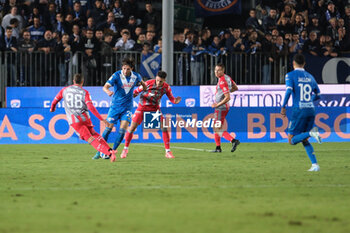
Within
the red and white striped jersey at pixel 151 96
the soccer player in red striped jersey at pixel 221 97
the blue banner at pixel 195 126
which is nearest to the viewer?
the red and white striped jersey at pixel 151 96

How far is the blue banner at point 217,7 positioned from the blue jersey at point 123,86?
1042 cm

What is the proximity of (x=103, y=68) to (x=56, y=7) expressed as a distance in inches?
112

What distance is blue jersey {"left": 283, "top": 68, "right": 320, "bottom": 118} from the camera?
1201cm

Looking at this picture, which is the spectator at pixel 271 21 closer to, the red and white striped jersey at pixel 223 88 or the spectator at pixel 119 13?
the spectator at pixel 119 13

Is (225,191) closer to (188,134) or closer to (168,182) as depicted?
(168,182)

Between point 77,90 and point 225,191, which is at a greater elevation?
point 77,90

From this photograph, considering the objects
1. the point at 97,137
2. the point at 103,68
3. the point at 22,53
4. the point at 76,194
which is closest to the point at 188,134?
the point at 103,68

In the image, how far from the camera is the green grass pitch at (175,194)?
6.85 metres

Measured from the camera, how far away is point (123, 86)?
15.5 m

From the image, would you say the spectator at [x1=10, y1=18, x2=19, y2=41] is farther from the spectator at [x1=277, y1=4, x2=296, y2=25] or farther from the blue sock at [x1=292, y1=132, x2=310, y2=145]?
the blue sock at [x1=292, y1=132, x2=310, y2=145]

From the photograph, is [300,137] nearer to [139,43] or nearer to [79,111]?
[79,111]

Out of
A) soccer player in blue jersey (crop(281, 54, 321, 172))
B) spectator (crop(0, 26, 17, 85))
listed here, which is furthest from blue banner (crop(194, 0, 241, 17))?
soccer player in blue jersey (crop(281, 54, 321, 172))

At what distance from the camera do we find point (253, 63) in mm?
23391

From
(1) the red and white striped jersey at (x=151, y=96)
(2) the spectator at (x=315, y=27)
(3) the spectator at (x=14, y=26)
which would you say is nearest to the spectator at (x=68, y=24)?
(3) the spectator at (x=14, y=26)
